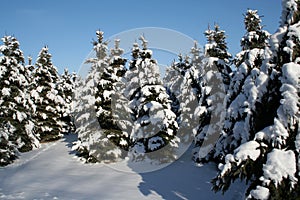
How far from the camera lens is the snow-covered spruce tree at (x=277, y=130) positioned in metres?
8.11

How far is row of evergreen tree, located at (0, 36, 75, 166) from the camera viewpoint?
24297 mm

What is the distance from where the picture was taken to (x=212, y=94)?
21938 millimetres

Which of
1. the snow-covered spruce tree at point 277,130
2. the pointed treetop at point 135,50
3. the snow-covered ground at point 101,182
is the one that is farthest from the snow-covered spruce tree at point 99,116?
the snow-covered spruce tree at point 277,130

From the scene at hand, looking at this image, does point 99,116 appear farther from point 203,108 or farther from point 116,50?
point 203,108

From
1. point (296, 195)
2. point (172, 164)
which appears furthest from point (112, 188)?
point (296, 195)

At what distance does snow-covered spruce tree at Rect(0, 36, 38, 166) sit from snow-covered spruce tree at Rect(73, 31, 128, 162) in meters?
5.88

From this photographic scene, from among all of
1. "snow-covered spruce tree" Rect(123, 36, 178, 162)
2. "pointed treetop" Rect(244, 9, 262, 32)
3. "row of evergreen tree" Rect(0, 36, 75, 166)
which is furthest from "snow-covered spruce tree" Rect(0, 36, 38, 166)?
"pointed treetop" Rect(244, 9, 262, 32)

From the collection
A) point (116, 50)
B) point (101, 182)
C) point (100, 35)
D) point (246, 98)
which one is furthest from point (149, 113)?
point (246, 98)

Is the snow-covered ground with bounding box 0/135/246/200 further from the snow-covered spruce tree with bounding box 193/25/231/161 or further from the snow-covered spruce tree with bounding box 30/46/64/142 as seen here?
the snow-covered spruce tree with bounding box 30/46/64/142

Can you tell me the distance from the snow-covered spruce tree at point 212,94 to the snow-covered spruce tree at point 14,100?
15802 mm

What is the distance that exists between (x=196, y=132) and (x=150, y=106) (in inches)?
177

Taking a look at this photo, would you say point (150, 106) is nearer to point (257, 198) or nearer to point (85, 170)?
point (85, 170)

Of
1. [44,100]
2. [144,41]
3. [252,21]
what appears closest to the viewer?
[252,21]

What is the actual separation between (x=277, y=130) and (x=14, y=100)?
24.3 meters
